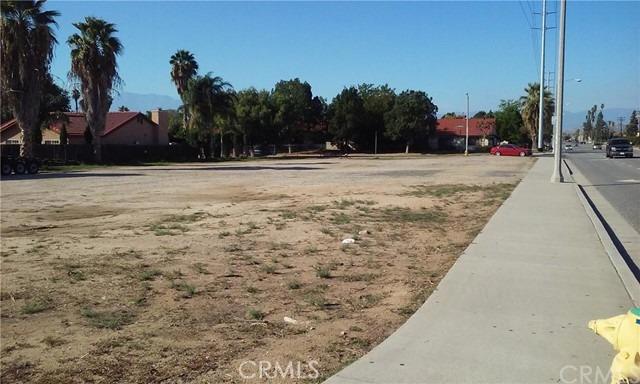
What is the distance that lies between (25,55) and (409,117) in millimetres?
59208

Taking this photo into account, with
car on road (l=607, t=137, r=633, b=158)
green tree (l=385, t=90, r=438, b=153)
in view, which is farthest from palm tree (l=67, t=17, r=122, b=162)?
green tree (l=385, t=90, r=438, b=153)

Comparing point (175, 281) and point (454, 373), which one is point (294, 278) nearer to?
point (175, 281)

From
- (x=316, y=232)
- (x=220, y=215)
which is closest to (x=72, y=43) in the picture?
(x=220, y=215)

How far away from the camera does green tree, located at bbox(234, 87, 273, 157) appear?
83938 mm

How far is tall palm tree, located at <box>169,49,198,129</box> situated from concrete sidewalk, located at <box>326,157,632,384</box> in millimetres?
69620

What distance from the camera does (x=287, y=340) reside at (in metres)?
5.42

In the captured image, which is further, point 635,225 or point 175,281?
point 635,225

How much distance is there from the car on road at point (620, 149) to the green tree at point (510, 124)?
60.4 metres

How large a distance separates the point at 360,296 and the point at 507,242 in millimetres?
4087

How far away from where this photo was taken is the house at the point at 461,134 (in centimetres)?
10819

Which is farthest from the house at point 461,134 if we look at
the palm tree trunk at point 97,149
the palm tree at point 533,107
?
the palm tree trunk at point 97,149

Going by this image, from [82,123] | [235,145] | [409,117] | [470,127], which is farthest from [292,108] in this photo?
[470,127]

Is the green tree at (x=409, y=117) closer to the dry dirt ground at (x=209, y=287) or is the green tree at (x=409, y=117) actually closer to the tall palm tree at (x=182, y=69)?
the tall palm tree at (x=182, y=69)

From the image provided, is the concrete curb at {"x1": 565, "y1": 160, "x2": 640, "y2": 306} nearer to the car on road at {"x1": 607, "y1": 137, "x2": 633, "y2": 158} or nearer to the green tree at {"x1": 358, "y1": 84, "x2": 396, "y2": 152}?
the car on road at {"x1": 607, "y1": 137, "x2": 633, "y2": 158}
